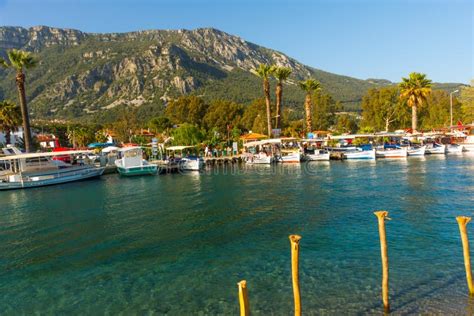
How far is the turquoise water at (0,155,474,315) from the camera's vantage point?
10.8 metres

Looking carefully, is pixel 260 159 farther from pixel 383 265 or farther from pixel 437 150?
pixel 383 265

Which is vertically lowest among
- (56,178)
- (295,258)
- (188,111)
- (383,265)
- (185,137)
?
(383,265)

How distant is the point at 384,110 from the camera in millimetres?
96125

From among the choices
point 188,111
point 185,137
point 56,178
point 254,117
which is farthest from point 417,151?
point 188,111

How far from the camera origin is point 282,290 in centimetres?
1123

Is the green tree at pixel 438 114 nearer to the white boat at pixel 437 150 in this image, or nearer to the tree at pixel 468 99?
the tree at pixel 468 99

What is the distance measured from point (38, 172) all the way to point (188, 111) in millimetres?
65072

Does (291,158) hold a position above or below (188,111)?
below

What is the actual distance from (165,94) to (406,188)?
594 ft

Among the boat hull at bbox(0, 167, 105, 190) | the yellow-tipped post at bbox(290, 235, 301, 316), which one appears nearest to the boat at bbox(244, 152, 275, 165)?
the boat hull at bbox(0, 167, 105, 190)

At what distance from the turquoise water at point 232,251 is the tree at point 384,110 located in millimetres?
70419

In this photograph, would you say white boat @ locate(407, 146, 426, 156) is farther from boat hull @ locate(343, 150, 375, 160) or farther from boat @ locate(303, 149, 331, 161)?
boat @ locate(303, 149, 331, 161)

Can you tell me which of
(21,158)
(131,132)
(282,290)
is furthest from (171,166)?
(131,132)

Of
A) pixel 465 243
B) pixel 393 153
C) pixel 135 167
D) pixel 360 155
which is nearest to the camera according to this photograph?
pixel 465 243
